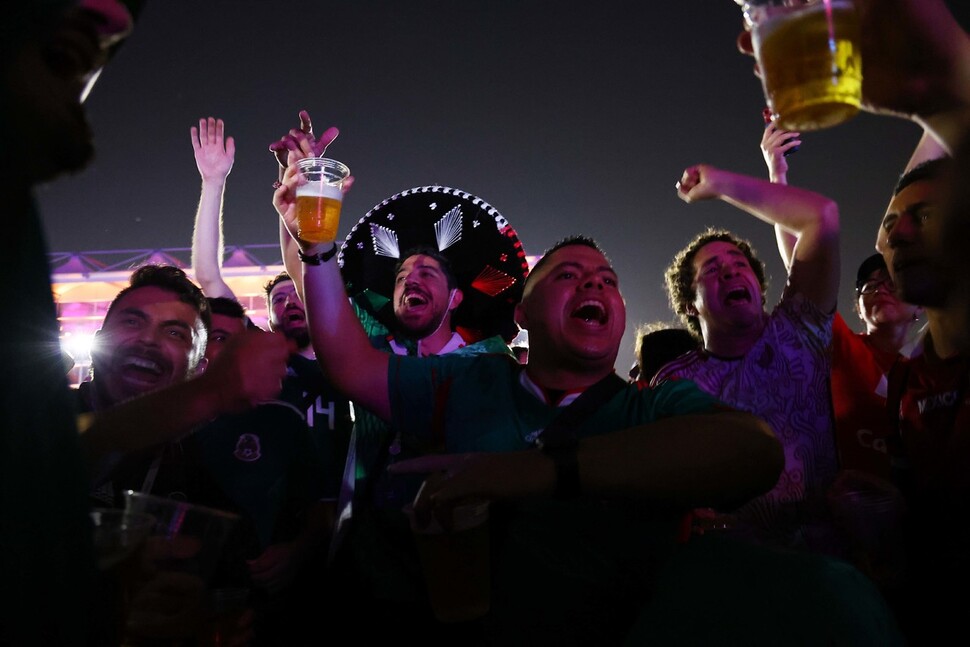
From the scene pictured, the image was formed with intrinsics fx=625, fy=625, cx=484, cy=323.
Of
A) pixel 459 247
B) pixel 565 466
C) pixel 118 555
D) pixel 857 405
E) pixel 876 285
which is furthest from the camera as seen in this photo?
pixel 876 285

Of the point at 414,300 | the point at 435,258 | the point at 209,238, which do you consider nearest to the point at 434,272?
the point at 435,258

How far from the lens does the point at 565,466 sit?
5.12 ft

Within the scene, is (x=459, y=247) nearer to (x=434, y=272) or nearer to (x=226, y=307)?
(x=434, y=272)

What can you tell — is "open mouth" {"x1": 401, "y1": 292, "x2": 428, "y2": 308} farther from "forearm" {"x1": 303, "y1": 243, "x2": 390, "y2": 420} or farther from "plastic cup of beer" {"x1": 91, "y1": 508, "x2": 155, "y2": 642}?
"plastic cup of beer" {"x1": 91, "y1": 508, "x2": 155, "y2": 642}

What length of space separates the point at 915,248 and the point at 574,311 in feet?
4.08

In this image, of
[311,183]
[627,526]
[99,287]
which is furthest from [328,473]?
[99,287]

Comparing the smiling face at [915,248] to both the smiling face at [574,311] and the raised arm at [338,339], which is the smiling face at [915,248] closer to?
the smiling face at [574,311]

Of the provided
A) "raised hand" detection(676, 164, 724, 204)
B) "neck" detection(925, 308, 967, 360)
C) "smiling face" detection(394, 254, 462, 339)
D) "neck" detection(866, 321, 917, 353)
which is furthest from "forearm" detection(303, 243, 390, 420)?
"neck" detection(866, 321, 917, 353)

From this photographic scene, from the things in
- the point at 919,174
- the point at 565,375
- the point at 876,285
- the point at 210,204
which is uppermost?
the point at 210,204

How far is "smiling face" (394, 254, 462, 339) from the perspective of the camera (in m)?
3.78

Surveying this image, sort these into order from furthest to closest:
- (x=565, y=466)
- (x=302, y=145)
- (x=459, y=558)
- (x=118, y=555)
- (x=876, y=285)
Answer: (x=876, y=285) < (x=302, y=145) < (x=565, y=466) < (x=459, y=558) < (x=118, y=555)

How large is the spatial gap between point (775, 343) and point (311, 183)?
2.28 meters

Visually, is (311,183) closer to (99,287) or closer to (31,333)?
(31,333)

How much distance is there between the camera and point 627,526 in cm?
170
